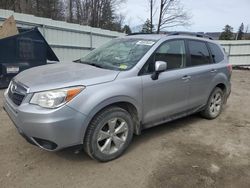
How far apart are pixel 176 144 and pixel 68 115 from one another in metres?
2.02

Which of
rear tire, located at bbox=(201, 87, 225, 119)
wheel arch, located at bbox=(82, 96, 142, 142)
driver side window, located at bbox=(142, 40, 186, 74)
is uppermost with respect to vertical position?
driver side window, located at bbox=(142, 40, 186, 74)

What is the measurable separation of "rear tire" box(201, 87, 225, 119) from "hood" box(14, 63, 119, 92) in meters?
2.63

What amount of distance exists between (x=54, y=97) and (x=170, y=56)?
2.16 meters

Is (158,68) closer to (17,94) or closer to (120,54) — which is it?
(120,54)

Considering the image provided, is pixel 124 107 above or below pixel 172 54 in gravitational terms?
below

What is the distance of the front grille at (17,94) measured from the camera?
3.07 meters

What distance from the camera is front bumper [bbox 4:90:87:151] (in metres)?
2.82

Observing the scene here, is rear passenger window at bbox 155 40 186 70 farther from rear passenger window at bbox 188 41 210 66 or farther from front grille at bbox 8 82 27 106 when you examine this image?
front grille at bbox 8 82 27 106

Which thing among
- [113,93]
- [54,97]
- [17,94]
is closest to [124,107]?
[113,93]

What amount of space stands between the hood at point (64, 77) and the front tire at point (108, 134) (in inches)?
17.4

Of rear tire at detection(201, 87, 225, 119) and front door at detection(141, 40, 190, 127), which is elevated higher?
front door at detection(141, 40, 190, 127)

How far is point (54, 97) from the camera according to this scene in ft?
9.42

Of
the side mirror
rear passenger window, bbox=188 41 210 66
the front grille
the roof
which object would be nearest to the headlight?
the front grille

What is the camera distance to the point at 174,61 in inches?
168
